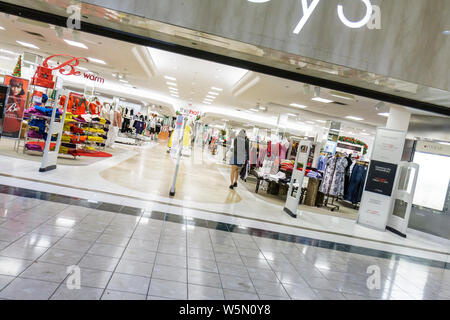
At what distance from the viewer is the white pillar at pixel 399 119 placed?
8945 millimetres

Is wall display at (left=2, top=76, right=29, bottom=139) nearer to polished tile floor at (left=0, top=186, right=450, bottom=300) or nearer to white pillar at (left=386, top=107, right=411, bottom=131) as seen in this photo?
polished tile floor at (left=0, top=186, right=450, bottom=300)

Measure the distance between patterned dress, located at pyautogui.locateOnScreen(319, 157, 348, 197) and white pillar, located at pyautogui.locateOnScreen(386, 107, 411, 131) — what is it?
1.68 m

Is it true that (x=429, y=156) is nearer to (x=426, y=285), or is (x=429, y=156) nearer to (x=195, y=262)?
(x=426, y=285)

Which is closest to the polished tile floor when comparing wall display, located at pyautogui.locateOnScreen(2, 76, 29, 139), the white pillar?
the white pillar

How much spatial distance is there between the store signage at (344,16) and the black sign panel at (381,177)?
4.61 m

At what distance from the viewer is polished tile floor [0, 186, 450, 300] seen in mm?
2576

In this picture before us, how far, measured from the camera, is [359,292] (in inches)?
135

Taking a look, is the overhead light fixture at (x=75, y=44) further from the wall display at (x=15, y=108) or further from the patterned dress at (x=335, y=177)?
the patterned dress at (x=335, y=177)

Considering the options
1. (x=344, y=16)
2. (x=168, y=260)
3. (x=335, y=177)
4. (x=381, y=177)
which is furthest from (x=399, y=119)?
(x=168, y=260)

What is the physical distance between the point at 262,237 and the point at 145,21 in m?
3.36

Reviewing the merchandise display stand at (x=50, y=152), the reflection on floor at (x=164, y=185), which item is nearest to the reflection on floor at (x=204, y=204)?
the reflection on floor at (x=164, y=185)

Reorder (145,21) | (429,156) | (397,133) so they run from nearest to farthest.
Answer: (145,21), (397,133), (429,156)

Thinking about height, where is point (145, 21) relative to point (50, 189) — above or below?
above
